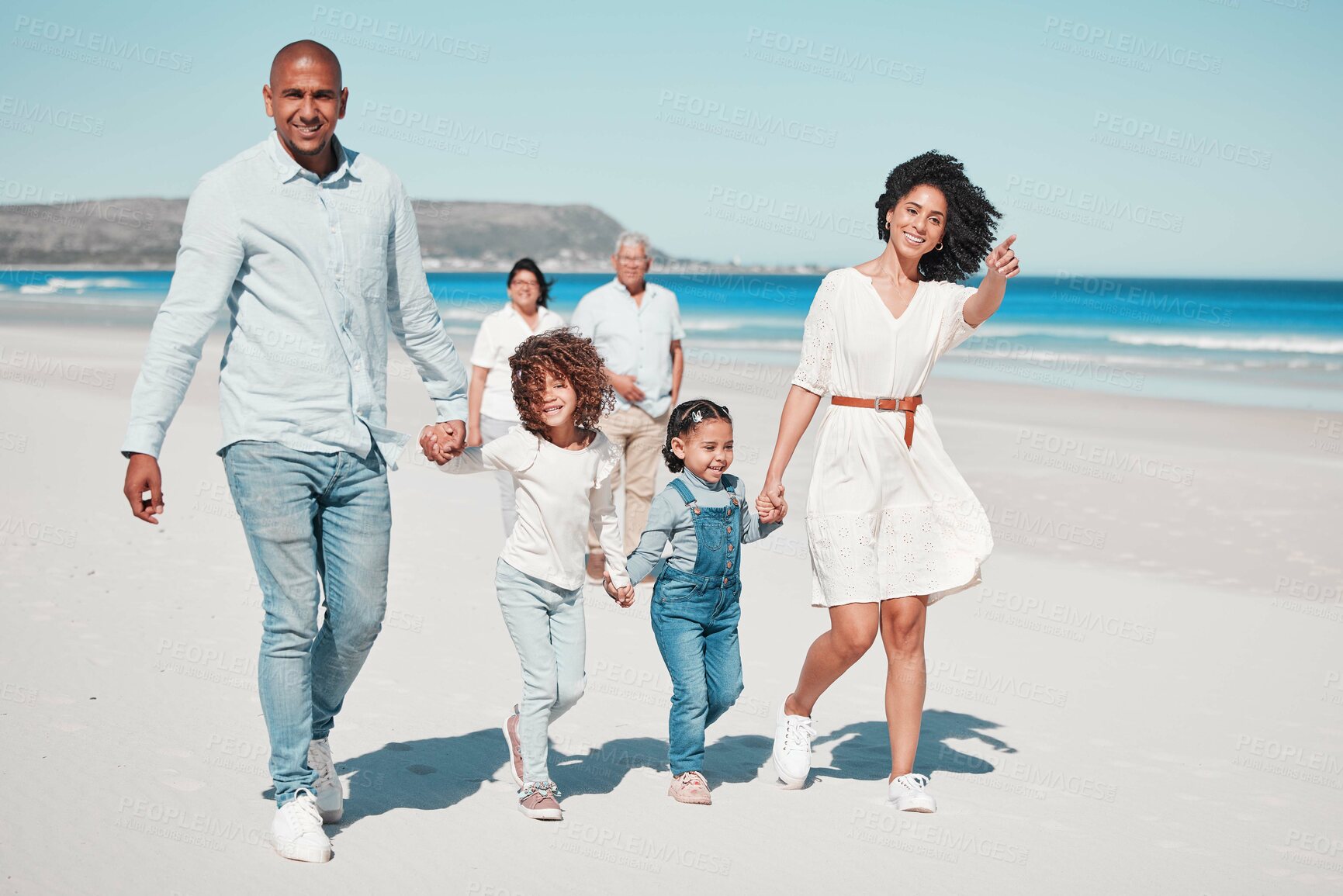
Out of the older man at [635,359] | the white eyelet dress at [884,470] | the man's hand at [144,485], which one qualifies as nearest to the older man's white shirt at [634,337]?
the older man at [635,359]

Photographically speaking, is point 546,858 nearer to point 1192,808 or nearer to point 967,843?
point 967,843

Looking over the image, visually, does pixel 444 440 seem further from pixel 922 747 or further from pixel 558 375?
pixel 922 747

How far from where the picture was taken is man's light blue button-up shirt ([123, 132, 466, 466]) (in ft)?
10.5

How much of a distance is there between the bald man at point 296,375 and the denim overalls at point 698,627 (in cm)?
105

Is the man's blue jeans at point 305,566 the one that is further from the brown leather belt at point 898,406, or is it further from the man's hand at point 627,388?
the man's hand at point 627,388

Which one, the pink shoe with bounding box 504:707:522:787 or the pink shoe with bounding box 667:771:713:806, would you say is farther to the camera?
the pink shoe with bounding box 667:771:713:806

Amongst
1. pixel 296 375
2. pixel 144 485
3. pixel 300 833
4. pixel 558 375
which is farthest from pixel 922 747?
pixel 144 485

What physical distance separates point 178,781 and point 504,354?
3.95 metres

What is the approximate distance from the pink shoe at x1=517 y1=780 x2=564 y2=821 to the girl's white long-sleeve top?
65 cm

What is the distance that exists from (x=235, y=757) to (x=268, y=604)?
1.08 metres

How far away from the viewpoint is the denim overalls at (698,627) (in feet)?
13.4

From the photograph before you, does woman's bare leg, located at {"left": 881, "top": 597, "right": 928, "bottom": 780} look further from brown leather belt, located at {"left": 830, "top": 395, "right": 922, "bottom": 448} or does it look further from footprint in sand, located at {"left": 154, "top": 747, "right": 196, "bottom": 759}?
footprint in sand, located at {"left": 154, "top": 747, "right": 196, "bottom": 759}

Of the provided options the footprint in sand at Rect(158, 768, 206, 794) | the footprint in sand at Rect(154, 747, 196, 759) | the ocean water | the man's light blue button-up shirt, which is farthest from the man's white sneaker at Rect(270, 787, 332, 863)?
the ocean water

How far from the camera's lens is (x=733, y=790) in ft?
13.8
